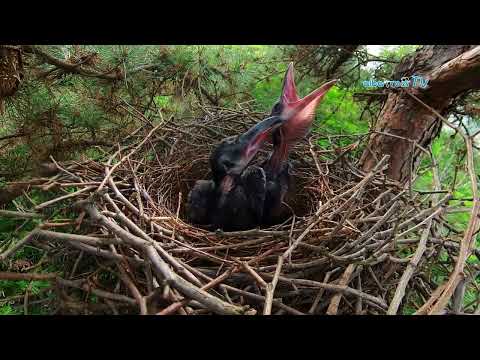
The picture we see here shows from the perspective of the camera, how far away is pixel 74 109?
121 cm

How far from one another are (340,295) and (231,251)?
1.12 ft

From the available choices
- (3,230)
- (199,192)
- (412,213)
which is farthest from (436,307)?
(3,230)

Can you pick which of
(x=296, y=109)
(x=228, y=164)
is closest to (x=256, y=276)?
(x=228, y=164)

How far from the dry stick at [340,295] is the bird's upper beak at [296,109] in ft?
1.58

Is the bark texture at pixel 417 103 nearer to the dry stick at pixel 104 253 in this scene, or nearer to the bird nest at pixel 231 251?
the bird nest at pixel 231 251

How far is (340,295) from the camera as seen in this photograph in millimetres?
717

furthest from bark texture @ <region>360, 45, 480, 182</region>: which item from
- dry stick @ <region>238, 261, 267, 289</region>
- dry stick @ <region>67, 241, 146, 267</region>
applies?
dry stick @ <region>67, 241, 146, 267</region>

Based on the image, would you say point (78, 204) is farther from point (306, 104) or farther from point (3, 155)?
point (306, 104)

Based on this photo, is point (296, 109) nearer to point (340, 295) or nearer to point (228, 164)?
point (228, 164)

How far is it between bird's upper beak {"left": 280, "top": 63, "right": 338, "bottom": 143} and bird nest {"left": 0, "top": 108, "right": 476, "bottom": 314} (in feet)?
0.47

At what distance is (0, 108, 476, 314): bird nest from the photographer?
662 mm

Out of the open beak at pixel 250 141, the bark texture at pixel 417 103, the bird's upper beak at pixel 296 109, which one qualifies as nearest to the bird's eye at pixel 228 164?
the open beak at pixel 250 141

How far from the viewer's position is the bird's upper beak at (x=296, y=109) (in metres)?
1.14

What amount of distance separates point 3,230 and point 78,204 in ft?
0.99
